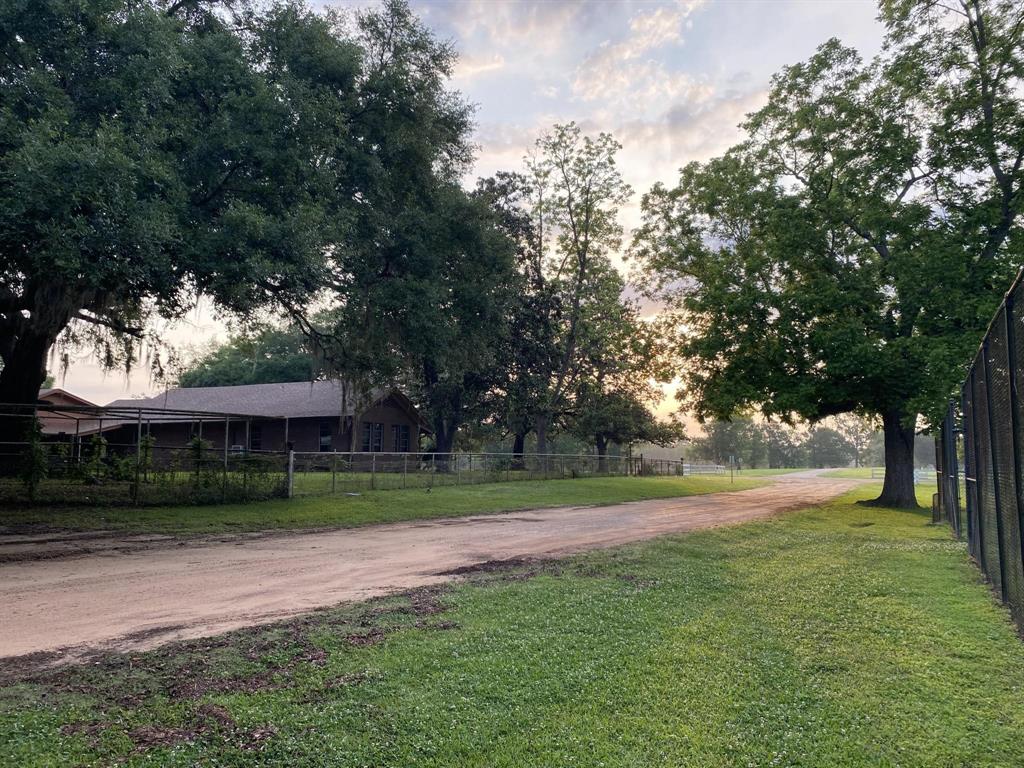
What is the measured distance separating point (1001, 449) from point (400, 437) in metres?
36.4

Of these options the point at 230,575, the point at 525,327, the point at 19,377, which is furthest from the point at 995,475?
the point at 525,327

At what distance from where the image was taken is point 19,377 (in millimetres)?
16469

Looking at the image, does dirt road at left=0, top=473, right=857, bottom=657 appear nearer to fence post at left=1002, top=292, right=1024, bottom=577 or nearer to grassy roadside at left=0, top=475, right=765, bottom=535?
grassy roadside at left=0, top=475, right=765, bottom=535

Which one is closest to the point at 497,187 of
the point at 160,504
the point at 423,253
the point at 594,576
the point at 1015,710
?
the point at 423,253

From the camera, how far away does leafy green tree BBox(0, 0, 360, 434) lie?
1066 centimetres

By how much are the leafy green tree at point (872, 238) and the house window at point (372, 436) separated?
19.8 meters

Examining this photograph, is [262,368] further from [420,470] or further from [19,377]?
[19,377]

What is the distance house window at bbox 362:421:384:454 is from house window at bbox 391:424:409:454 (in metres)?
1.08

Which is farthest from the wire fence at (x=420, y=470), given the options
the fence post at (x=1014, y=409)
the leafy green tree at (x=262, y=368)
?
the leafy green tree at (x=262, y=368)

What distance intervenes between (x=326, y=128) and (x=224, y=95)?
224cm

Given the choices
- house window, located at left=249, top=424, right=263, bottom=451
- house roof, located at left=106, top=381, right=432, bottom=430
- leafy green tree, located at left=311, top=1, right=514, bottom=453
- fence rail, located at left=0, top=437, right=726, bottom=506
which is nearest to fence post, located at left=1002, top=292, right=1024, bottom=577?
leafy green tree, located at left=311, top=1, right=514, bottom=453

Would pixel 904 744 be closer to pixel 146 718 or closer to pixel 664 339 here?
pixel 146 718

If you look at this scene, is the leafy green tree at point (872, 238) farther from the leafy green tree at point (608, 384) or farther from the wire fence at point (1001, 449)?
the leafy green tree at point (608, 384)

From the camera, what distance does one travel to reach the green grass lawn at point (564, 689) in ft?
11.6
